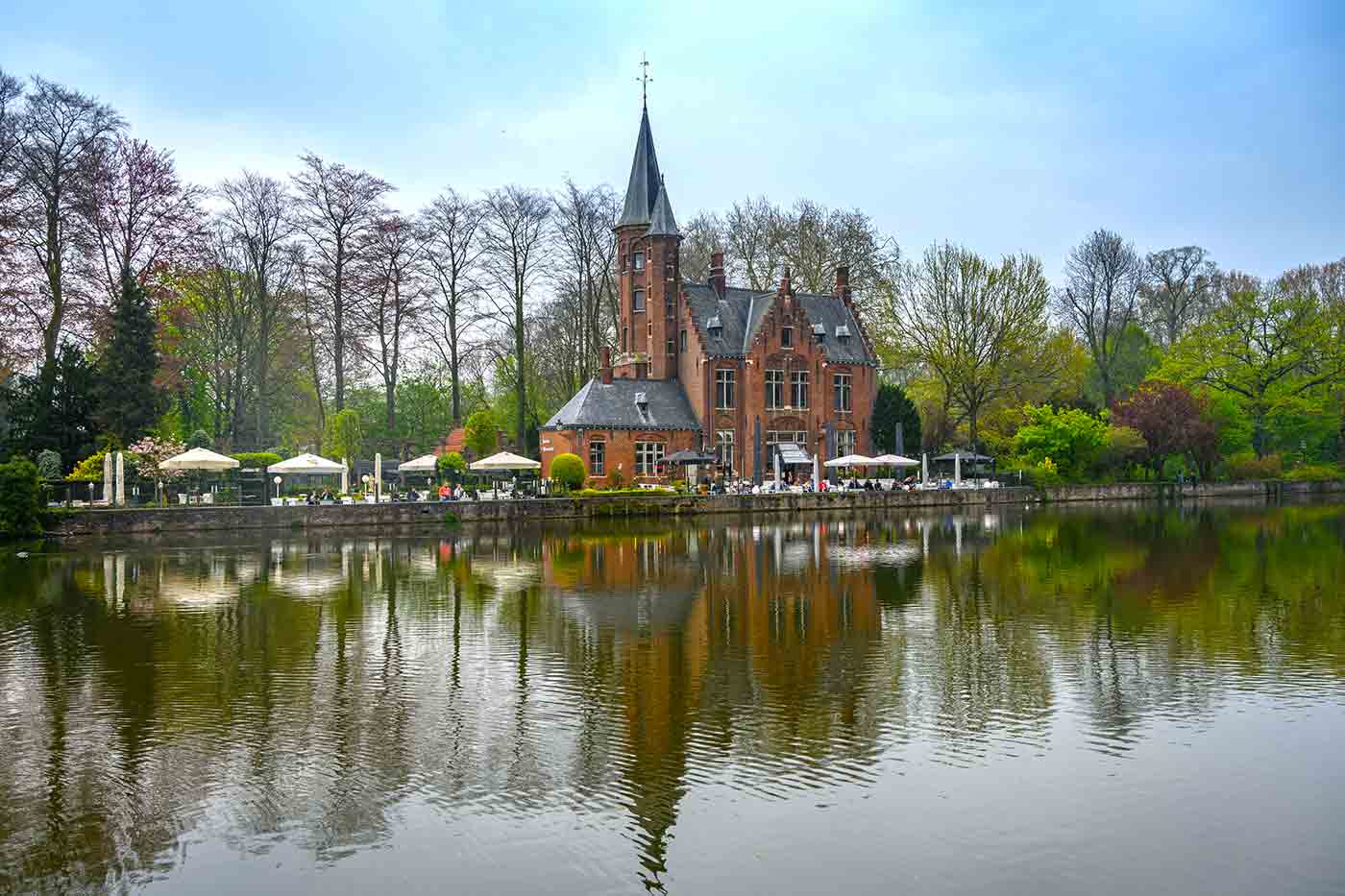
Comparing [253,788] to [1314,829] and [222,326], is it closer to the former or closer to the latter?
[1314,829]

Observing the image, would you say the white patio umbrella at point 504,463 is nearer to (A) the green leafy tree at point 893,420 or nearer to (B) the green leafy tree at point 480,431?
(B) the green leafy tree at point 480,431

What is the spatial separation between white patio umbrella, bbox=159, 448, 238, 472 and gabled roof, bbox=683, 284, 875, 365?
25199 mm

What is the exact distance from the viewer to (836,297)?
61.8m

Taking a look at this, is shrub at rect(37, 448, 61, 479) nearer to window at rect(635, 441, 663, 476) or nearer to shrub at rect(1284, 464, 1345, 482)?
window at rect(635, 441, 663, 476)

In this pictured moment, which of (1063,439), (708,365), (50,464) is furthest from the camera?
(1063,439)

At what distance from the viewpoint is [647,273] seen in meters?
57.8

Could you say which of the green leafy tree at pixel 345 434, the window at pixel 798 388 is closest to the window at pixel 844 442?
the window at pixel 798 388

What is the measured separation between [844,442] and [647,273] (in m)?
14.0

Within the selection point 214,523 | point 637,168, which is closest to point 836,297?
point 637,168

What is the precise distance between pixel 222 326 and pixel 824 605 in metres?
47.3

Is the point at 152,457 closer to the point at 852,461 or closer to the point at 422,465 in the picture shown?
the point at 422,465

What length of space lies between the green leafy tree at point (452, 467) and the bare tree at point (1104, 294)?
42.6 metres

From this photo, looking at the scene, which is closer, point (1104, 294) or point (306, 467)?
point (306, 467)

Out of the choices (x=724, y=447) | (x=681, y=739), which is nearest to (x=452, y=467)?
(x=724, y=447)
